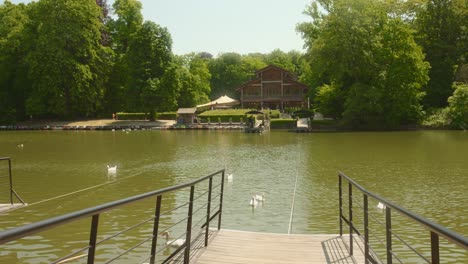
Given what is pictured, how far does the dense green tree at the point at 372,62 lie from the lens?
180 ft

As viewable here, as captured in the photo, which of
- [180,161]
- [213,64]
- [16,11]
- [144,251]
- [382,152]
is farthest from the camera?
[213,64]

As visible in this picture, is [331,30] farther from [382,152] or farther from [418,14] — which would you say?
A: [382,152]

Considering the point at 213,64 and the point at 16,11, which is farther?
the point at 213,64

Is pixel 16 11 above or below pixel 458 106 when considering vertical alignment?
above

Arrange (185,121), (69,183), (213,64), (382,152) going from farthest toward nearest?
(213,64) < (185,121) < (382,152) < (69,183)

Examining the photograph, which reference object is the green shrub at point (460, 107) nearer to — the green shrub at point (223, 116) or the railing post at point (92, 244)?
the green shrub at point (223, 116)

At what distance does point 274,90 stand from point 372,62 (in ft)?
91.3

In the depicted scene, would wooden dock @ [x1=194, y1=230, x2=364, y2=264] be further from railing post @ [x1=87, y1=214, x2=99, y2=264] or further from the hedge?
the hedge

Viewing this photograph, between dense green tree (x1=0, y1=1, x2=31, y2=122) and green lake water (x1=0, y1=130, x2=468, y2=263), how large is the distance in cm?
4169

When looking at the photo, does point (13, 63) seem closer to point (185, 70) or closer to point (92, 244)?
point (185, 70)

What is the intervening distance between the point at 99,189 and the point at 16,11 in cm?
6831

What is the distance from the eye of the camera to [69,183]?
1938 cm

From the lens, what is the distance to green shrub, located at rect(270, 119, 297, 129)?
2490 inches

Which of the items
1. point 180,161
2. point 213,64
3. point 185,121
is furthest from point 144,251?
point 213,64
